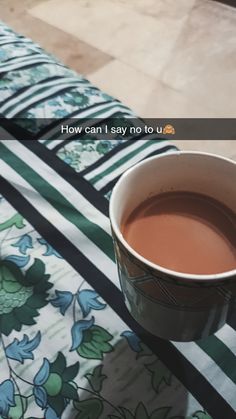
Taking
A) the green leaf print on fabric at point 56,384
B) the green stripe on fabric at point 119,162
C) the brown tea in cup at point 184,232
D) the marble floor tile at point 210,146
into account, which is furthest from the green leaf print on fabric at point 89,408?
the marble floor tile at point 210,146

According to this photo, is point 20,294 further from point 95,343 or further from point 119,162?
point 119,162

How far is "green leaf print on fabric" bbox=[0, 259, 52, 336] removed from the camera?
39 centimetres

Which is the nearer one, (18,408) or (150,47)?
(18,408)

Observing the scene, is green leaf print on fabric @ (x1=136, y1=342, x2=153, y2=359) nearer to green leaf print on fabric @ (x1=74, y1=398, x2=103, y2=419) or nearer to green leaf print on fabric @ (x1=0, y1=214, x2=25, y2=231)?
green leaf print on fabric @ (x1=74, y1=398, x2=103, y2=419)

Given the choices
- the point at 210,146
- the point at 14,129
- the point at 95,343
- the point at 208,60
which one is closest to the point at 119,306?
the point at 95,343

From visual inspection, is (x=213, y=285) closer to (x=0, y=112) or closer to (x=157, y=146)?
(x=157, y=146)

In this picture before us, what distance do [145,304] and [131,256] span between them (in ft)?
0.16

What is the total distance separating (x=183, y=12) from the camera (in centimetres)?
164

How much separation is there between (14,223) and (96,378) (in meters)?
0.18

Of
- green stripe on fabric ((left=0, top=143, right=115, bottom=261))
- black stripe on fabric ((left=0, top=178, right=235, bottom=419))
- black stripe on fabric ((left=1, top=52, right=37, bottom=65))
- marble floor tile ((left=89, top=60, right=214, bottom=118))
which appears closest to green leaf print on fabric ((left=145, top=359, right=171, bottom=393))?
black stripe on fabric ((left=0, top=178, right=235, bottom=419))

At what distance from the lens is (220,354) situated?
1.19 ft

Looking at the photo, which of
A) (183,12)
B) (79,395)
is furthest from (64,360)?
(183,12)

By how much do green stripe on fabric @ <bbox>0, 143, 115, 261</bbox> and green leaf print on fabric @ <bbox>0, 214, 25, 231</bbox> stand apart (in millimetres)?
36

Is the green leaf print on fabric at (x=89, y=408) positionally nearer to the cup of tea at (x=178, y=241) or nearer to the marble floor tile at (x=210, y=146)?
the cup of tea at (x=178, y=241)
